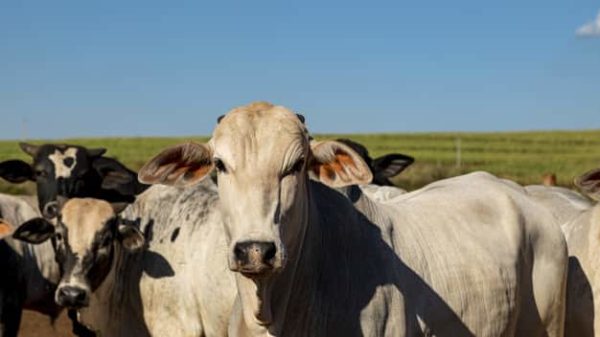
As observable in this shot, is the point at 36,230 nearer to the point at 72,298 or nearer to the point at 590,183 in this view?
the point at 72,298

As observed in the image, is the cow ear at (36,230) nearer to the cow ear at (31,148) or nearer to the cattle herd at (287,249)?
the cattle herd at (287,249)

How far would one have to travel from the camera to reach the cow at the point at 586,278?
23.9 ft

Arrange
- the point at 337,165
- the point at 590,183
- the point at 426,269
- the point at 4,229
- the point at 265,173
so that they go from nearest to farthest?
the point at 265,173
the point at 337,165
the point at 426,269
the point at 590,183
the point at 4,229

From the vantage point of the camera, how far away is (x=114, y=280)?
7.77 m

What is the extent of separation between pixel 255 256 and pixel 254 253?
0.04 ft

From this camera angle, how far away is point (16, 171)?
10266 mm

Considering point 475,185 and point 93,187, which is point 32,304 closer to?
point 93,187

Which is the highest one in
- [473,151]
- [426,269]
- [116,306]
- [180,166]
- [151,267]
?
[180,166]

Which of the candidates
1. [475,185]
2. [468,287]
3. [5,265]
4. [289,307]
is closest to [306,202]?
[289,307]

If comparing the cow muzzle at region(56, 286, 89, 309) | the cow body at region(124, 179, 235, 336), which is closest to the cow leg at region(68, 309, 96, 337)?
the cow body at region(124, 179, 235, 336)

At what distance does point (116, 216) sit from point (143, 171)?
2.52 metres

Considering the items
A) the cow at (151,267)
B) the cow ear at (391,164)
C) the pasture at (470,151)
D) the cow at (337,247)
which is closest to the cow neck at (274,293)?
the cow at (337,247)

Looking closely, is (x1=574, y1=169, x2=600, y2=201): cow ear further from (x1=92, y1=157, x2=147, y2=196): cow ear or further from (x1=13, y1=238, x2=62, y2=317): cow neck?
(x1=13, y1=238, x2=62, y2=317): cow neck

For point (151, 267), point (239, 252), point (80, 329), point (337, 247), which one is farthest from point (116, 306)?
point (239, 252)
